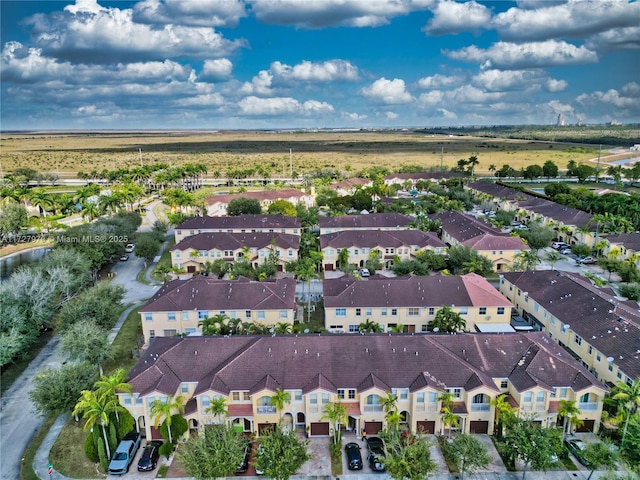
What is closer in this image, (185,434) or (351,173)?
(185,434)

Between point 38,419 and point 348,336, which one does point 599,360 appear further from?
point 38,419

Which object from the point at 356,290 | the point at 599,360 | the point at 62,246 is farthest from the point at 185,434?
the point at 62,246

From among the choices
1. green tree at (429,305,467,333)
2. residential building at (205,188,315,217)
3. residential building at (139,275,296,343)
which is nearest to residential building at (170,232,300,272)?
residential building at (139,275,296,343)

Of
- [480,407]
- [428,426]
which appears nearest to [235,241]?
[428,426]

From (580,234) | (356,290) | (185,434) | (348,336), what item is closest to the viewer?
(185,434)

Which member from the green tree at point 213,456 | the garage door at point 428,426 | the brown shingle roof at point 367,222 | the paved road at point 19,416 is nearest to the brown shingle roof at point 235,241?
the brown shingle roof at point 367,222

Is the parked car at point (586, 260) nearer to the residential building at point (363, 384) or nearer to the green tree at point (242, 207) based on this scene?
the residential building at point (363, 384)
